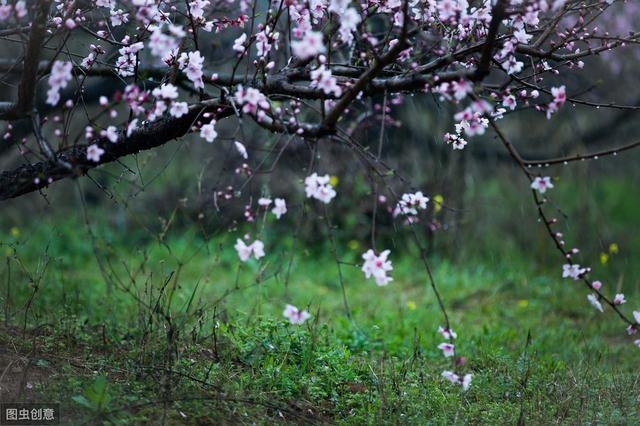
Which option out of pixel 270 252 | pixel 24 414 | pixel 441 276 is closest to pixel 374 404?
pixel 24 414

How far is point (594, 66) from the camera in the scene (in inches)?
349

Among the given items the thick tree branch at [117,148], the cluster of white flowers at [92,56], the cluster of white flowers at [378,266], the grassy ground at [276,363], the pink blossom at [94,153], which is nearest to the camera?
the cluster of white flowers at [378,266]

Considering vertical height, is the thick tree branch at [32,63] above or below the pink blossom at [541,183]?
above

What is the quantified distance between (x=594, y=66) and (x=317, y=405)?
682 centimetres

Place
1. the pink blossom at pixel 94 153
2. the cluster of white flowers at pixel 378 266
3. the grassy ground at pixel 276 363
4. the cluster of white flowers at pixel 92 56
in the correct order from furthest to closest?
the cluster of white flowers at pixel 92 56
the grassy ground at pixel 276 363
the pink blossom at pixel 94 153
the cluster of white flowers at pixel 378 266

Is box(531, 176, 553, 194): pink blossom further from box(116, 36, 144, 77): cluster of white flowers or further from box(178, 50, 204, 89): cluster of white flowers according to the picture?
box(116, 36, 144, 77): cluster of white flowers

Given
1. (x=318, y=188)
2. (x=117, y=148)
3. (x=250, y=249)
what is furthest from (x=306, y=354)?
(x=117, y=148)

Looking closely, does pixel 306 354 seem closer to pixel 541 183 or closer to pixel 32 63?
pixel 541 183

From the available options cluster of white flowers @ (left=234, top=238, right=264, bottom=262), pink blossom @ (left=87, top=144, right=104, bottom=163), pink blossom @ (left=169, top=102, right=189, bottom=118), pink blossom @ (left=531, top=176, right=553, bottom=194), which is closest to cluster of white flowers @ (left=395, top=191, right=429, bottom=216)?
pink blossom @ (left=531, top=176, right=553, bottom=194)

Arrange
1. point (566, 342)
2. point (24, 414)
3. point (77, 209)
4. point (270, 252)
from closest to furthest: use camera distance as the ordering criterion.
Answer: point (24, 414) < point (566, 342) < point (270, 252) < point (77, 209)

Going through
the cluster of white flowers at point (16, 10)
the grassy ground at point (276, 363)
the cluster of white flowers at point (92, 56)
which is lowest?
the grassy ground at point (276, 363)

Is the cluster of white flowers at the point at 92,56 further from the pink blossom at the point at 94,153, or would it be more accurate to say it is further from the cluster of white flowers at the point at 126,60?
the pink blossom at the point at 94,153

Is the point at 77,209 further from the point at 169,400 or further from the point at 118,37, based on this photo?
the point at 169,400

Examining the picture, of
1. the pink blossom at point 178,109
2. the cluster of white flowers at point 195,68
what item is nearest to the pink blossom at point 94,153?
the pink blossom at point 178,109
